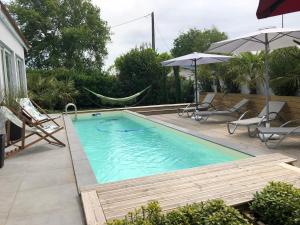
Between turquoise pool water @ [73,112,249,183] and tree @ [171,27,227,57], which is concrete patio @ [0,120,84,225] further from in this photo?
tree @ [171,27,227,57]

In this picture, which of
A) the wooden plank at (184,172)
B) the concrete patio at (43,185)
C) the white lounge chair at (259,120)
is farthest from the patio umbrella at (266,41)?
the wooden plank at (184,172)

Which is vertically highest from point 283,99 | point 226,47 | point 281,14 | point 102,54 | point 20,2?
point 20,2

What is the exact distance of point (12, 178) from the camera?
15.8 feet

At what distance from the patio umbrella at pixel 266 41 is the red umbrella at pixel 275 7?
4.39 meters

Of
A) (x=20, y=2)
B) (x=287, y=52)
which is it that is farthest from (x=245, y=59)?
(x=20, y=2)

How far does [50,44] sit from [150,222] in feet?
91.5

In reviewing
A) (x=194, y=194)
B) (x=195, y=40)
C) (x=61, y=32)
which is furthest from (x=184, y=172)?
(x=195, y=40)

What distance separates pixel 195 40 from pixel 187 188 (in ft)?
103

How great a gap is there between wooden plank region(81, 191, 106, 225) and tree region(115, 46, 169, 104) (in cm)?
1401

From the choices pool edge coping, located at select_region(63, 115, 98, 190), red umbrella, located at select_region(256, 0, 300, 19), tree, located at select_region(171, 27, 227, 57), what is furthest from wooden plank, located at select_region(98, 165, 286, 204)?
tree, located at select_region(171, 27, 227, 57)

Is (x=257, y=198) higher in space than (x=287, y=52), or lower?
lower

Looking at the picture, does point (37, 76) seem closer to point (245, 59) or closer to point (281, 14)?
point (245, 59)

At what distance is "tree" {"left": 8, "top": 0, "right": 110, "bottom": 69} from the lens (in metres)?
27.5

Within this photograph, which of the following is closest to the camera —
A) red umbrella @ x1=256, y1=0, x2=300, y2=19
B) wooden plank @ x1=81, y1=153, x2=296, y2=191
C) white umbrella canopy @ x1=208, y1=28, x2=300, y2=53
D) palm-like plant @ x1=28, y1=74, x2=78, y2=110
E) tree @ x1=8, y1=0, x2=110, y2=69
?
red umbrella @ x1=256, y1=0, x2=300, y2=19
